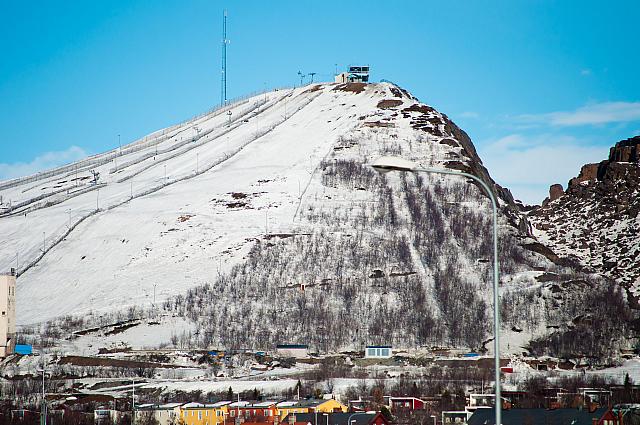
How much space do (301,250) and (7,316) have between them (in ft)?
123

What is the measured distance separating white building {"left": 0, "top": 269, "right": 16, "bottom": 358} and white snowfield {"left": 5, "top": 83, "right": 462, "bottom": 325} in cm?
639

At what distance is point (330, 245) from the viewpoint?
144m

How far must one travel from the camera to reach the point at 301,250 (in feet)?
470

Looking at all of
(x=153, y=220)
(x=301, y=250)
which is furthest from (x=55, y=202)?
(x=301, y=250)

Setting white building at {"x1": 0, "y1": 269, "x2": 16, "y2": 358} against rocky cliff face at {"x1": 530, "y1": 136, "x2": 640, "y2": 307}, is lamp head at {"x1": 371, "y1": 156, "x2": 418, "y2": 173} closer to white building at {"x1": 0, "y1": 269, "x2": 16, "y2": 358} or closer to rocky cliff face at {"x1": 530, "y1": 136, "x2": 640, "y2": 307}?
white building at {"x1": 0, "y1": 269, "x2": 16, "y2": 358}

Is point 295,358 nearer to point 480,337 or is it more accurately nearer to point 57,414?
point 480,337

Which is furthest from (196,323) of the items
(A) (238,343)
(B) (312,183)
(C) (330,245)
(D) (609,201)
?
(D) (609,201)

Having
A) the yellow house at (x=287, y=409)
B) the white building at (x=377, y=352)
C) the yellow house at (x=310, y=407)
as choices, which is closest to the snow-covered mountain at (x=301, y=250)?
the white building at (x=377, y=352)

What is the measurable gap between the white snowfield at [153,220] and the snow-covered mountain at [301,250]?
1.14ft

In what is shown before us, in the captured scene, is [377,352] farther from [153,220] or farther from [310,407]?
[153,220]

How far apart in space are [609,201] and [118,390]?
110 m

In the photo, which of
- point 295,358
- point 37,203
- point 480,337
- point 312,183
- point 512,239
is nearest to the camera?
point 295,358

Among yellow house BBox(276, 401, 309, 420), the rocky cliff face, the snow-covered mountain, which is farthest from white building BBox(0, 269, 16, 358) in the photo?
the rocky cliff face

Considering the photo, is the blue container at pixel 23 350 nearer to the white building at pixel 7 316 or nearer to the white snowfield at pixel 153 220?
the white building at pixel 7 316
